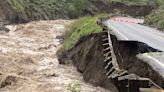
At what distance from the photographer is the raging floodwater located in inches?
705

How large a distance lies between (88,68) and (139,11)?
4379 cm

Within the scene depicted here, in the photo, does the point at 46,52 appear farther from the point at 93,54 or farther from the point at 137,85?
the point at 137,85

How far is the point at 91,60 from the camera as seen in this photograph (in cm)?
2005

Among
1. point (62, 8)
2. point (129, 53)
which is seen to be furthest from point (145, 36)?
point (62, 8)

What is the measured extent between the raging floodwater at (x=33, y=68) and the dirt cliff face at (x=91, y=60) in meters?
0.34

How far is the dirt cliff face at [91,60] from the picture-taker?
59.6ft

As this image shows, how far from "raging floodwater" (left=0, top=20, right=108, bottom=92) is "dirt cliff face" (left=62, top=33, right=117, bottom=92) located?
341 millimetres

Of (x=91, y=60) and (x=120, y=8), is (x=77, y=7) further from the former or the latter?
(x=91, y=60)

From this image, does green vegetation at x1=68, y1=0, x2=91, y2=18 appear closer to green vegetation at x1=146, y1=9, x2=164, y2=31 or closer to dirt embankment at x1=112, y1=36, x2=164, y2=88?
green vegetation at x1=146, y1=9, x2=164, y2=31

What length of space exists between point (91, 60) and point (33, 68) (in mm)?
3656

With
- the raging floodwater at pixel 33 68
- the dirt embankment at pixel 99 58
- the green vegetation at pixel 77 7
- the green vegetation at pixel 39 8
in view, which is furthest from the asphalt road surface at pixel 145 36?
the green vegetation at pixel 77 7

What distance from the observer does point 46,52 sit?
28281mm

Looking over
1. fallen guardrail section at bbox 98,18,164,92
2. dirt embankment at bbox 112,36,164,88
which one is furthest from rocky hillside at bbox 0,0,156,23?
dirt embankment at bbox 112,36,164,88

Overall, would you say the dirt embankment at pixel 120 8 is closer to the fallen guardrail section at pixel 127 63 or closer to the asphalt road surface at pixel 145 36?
the asphalt road surface at pixel 145 36
